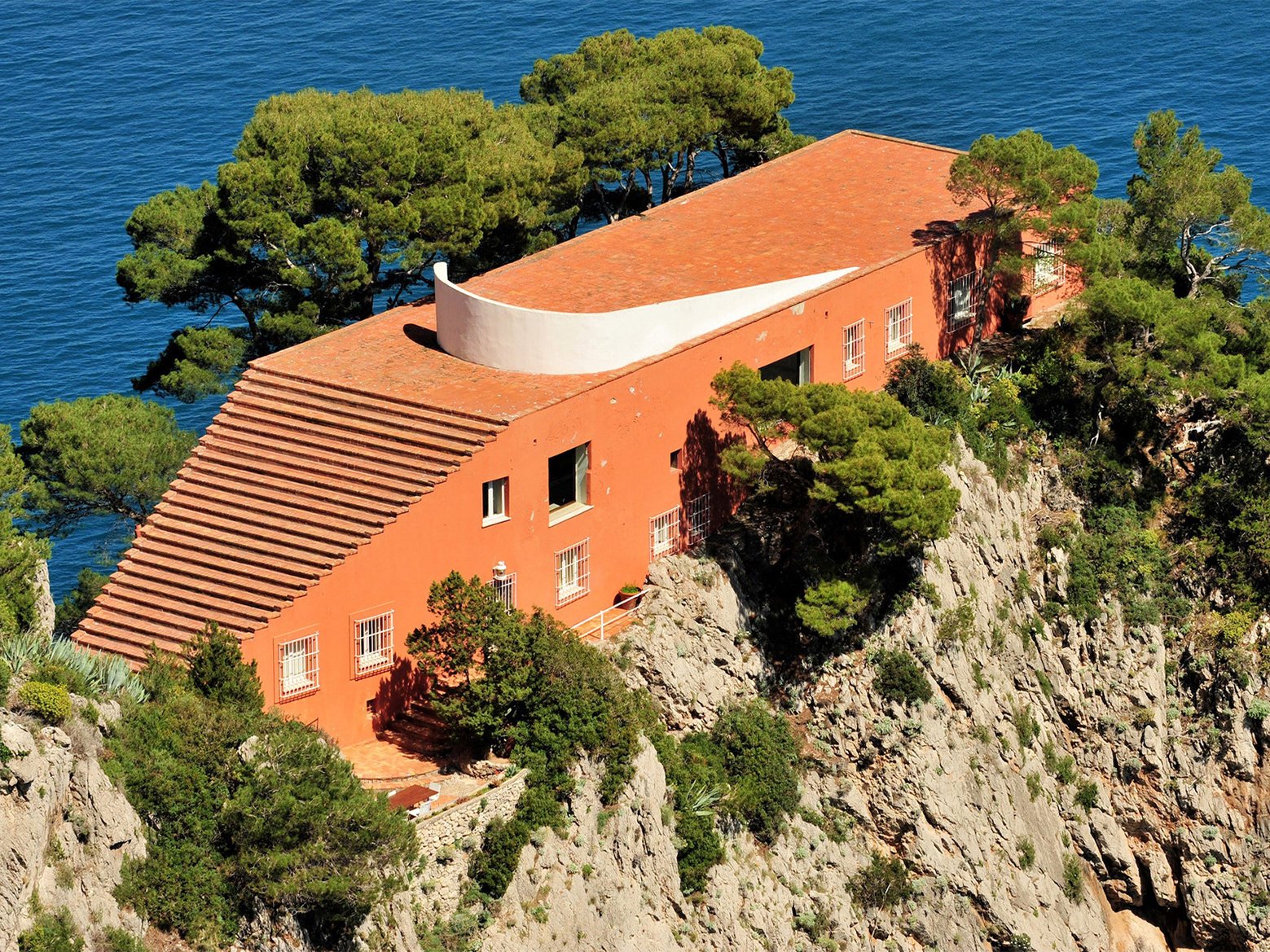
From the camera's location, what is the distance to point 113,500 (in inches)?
1986

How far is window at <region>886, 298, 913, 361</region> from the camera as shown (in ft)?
173

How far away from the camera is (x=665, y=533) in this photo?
159 ft

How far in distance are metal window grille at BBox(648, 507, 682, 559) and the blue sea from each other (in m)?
31.7

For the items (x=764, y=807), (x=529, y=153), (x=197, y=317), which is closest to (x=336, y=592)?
(x=764, y=807)

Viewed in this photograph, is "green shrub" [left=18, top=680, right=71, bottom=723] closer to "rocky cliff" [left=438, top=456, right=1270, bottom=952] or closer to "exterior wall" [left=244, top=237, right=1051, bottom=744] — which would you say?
"exterior wall" [left=244, top=237, right=1051, bottom=744]

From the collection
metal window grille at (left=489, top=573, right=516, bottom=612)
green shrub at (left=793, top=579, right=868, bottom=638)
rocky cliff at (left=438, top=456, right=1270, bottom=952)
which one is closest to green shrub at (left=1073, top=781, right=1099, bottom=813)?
rocky cliff at (left=438, top=456, right=1270, bottom=952)

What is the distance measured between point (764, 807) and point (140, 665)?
1468 centimetres

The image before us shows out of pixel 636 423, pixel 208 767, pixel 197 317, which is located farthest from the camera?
pixel 197 317

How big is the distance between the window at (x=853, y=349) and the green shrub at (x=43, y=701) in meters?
22.9

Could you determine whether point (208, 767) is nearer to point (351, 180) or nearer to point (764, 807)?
point (764, 807)

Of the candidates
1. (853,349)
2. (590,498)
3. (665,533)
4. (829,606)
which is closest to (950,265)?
(853,349)

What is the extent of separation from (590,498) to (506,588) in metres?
3.13

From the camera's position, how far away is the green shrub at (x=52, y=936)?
33906mm

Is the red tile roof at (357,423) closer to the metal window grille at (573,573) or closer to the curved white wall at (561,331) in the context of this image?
the curved white wall at (561,331)
